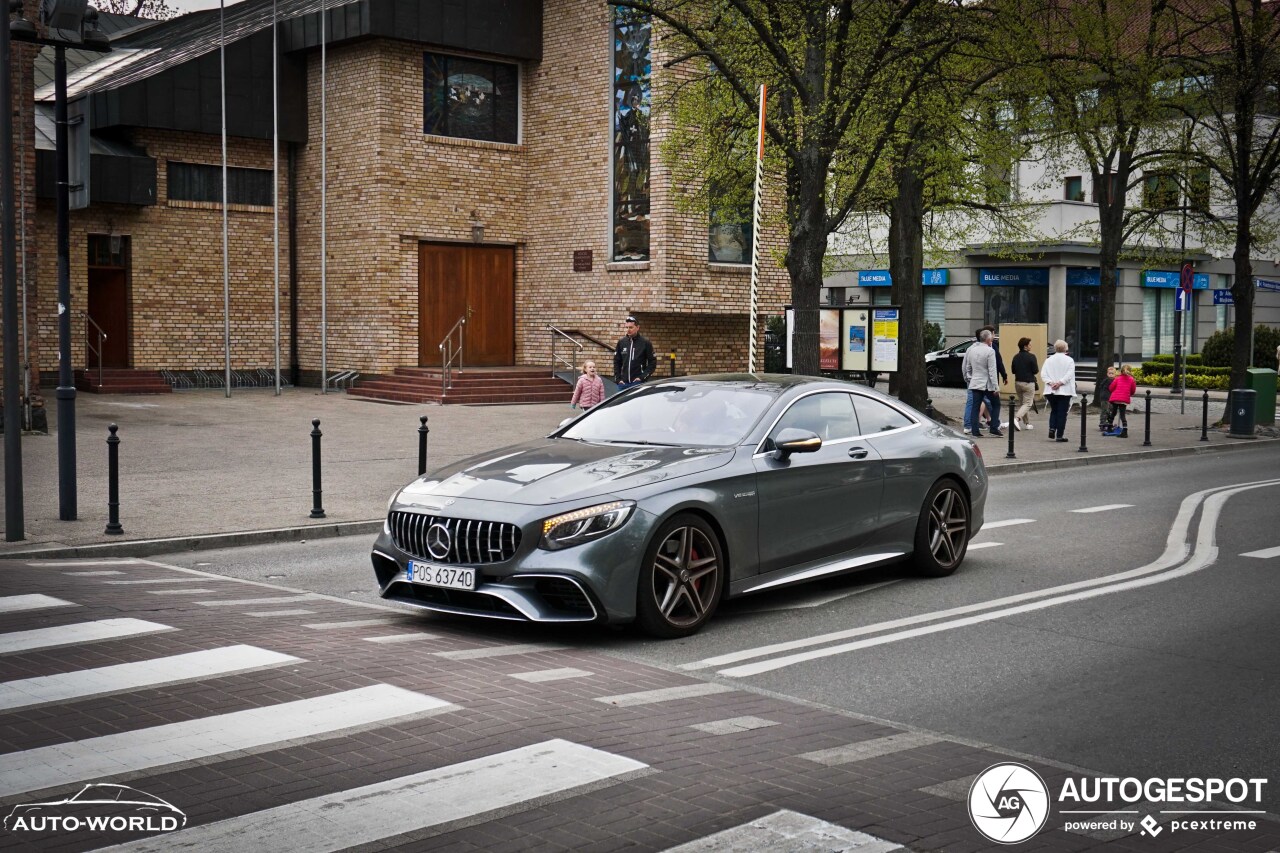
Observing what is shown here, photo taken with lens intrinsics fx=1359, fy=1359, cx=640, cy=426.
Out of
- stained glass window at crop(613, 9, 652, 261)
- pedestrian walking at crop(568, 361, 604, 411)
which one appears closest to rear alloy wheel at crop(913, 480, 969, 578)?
pedestrian walking at crop(568, 361, 604, 411)

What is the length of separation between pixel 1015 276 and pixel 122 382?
32757 mm

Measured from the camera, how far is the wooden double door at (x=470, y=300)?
102 feet

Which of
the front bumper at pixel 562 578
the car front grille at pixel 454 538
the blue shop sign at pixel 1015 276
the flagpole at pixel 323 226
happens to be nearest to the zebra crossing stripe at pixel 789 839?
the front bumper at pixel 562 578

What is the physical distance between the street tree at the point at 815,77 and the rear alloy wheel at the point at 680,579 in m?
10.7

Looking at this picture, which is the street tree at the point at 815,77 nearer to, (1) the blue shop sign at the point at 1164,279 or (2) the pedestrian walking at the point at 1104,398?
(2) the pedestrian walking at the point at 1104,398

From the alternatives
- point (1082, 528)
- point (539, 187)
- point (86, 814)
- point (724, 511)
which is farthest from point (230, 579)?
point (539, 187)

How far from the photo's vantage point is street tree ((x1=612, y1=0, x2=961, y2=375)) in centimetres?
1820

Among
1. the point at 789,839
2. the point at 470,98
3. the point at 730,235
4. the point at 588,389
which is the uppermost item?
the point at 470,98

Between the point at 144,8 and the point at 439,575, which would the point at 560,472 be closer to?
the point at 439,575

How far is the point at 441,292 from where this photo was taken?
1241 inches

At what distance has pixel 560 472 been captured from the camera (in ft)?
26.5

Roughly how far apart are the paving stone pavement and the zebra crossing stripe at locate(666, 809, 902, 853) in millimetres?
11

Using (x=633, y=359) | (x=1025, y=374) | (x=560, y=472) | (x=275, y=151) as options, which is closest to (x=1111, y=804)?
(x=560, y=472)

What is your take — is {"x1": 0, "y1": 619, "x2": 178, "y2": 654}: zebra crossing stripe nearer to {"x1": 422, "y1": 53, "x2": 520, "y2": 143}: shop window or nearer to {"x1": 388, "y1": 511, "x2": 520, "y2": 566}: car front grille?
{"x1": 388, "y1": 511, "x2": 520, "y2": 566}: car front grille
